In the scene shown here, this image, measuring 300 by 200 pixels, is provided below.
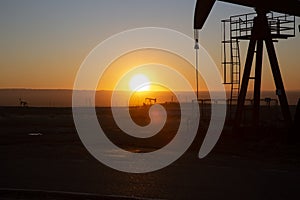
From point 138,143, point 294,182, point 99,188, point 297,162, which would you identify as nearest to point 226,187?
point 294,182

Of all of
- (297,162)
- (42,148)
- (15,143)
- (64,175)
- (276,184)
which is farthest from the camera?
(15,143)

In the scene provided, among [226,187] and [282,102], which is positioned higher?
[282,102]

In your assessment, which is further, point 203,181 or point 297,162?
point 297,162

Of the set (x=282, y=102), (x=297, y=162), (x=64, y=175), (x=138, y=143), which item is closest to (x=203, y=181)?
(x=64, y=175)

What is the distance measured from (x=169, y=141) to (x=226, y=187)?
13829 mm

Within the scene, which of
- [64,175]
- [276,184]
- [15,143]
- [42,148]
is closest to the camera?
[276,184]

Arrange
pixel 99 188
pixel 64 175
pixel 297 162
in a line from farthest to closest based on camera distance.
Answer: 1. pixel 297 162
2. pixel 64 175
3. pixel 99 188

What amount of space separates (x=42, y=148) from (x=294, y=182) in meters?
11.0

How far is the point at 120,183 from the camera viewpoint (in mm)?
11250

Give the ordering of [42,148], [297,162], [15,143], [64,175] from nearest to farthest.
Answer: [64,175], [297,162], [42,148], [15,143]

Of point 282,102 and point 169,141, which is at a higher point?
point 282,102

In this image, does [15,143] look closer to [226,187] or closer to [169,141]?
[169,141]

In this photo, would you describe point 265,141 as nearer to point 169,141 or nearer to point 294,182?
point 169,141

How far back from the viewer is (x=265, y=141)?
23.3 m
